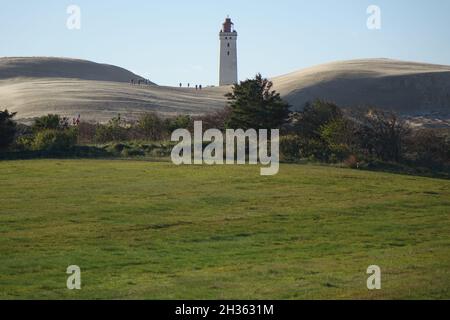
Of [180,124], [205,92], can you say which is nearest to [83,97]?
[205,92]

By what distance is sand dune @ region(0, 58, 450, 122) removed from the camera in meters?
90.8

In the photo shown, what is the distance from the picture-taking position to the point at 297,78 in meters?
131

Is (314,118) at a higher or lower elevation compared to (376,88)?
lower

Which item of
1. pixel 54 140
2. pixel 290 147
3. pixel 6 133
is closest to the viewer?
pixel 290 147

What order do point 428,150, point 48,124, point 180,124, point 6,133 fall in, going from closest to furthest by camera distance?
point 6,133
point 428,150
point 48,124
point 180,124

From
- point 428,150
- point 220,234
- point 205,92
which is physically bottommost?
point 220,234

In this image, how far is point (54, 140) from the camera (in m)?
42.7

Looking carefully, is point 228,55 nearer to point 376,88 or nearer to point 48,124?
point 376,88

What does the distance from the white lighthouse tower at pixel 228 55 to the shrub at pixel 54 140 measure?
Result: 102355 mm

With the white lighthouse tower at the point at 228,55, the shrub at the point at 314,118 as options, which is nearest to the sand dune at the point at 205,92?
the white lighthouse tower at the point at 228,55

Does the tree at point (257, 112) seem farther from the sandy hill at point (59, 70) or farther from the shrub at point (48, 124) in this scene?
the sandy hill at point (59, 70)

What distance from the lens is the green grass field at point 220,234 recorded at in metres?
15.5

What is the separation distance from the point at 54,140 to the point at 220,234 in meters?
23.7

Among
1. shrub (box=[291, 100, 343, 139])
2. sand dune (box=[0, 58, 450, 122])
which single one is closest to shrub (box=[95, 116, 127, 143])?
shrub (box=[291, 100, 343, 139])
